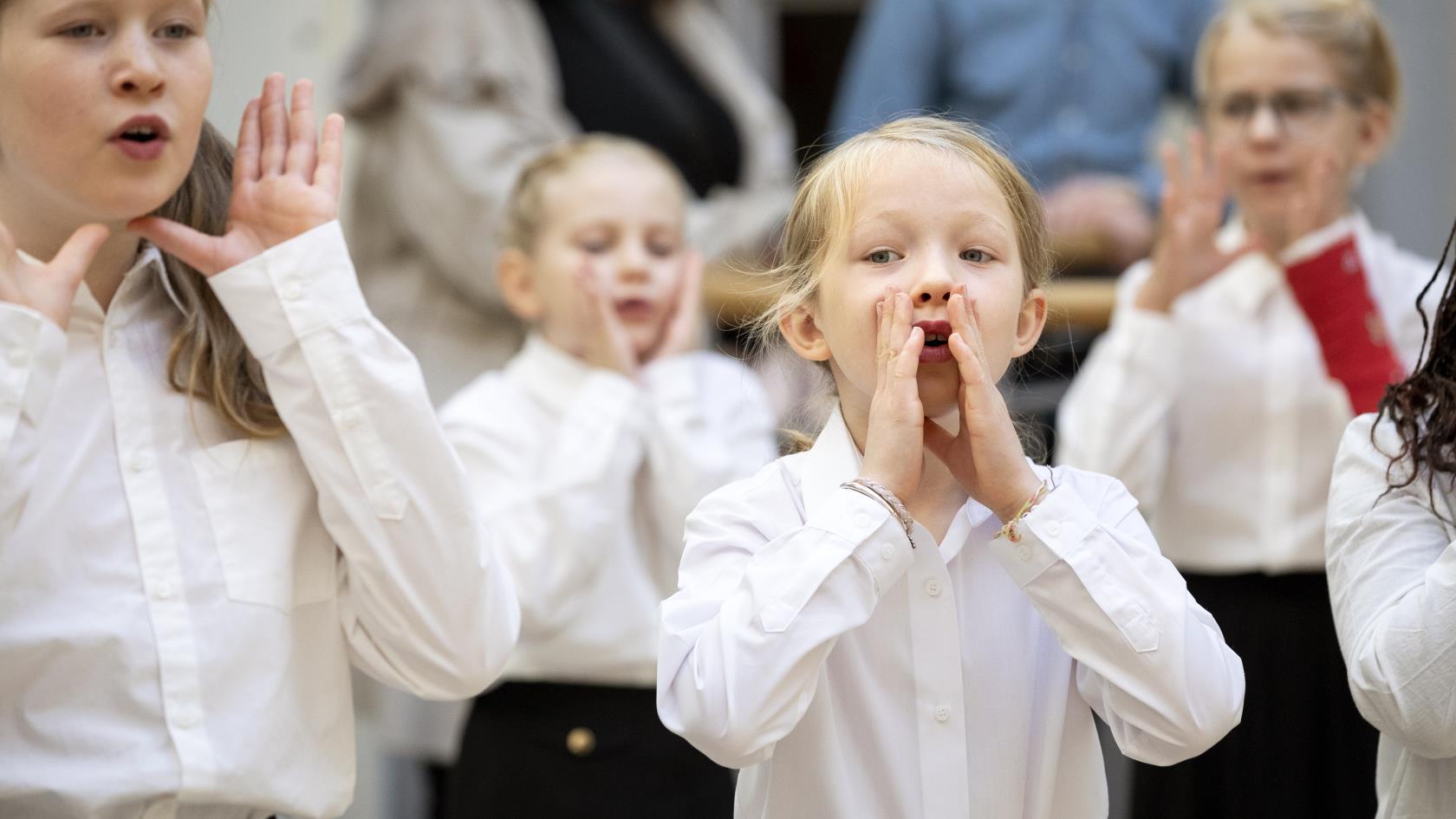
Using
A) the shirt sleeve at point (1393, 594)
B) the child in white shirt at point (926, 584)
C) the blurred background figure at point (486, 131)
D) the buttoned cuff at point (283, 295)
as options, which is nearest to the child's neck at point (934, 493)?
the child in white shirt at point (926, 584)

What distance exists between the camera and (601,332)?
2557 mm

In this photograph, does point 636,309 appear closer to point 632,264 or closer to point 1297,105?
point 632,264

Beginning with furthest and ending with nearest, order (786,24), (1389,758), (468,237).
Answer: (786,24) → (468,237) → (1389,758)

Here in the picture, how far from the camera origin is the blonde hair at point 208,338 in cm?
166

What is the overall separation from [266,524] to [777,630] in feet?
1.88

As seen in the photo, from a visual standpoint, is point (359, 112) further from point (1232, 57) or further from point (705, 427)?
point (1232, 57)

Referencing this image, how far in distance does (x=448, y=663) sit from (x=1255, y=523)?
133 cm

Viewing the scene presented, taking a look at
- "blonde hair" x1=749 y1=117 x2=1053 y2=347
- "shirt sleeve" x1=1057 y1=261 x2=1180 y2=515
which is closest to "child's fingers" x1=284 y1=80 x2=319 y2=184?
"blonde hair" x1=749 y1=117 x2=1053 y2=347

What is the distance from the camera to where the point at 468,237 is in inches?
132

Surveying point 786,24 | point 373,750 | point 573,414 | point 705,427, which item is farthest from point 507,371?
point 786,24

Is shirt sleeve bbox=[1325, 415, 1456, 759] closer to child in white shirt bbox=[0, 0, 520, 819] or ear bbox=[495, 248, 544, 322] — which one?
child in white shirt bbox=[0, 0, 520, 819]

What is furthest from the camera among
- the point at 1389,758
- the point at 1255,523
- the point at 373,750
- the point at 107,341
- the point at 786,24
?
the point at 786,24

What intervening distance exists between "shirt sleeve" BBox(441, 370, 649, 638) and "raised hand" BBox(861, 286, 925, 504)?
94 cm

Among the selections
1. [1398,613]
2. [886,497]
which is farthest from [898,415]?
[1398,613]
